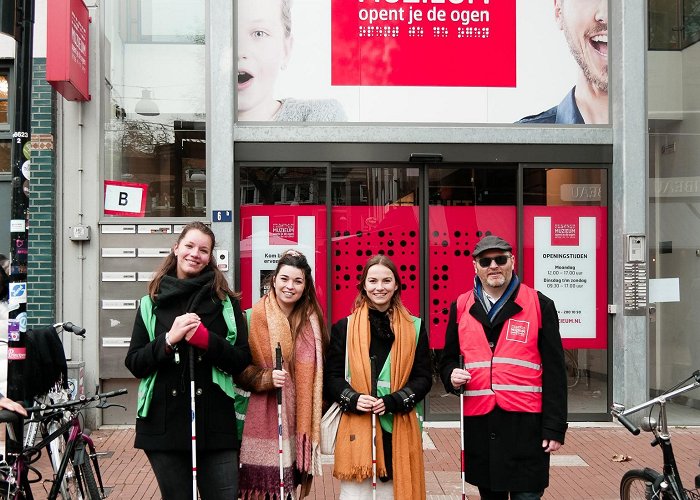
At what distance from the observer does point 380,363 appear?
404 cm

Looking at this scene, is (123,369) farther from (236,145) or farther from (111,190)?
(236,145)

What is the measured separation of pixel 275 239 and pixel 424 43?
9.49 feet

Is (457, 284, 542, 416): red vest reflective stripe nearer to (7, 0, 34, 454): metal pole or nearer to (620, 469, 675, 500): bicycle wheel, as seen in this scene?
(620, 469, 675, 500): bicycle wheel

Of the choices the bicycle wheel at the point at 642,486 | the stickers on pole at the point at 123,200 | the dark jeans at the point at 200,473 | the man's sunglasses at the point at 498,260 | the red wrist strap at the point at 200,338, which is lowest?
the bicycle wheel at the point at 642,486

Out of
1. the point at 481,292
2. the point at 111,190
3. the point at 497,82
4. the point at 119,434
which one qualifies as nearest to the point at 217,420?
the point at 481,292

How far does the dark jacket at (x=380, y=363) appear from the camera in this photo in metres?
3.99

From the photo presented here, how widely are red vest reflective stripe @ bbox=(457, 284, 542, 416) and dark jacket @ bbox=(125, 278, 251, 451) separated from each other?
4.18 ft

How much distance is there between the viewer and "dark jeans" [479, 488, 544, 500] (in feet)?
12.9

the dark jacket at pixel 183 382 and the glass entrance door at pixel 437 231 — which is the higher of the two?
the glass entrance door at pixel 437 231

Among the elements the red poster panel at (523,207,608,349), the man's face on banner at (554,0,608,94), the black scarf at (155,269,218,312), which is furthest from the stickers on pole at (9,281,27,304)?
the man's face on banner at (554,0,608,94)

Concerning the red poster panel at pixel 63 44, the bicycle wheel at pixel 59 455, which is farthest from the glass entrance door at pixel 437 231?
the bicycle wheel at pixel 59 455

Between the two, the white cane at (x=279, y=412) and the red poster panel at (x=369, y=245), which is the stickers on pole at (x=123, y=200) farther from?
the white cane at (x=279, y=412)

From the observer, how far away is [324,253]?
8.31m

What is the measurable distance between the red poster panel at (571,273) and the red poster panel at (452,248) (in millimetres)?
397
